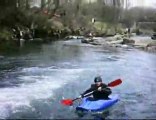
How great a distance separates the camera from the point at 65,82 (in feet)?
73.7

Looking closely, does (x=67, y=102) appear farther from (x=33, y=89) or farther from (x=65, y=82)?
(x=65, y=82)

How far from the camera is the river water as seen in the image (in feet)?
52.9

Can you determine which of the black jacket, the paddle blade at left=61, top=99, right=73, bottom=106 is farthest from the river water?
the black jacket

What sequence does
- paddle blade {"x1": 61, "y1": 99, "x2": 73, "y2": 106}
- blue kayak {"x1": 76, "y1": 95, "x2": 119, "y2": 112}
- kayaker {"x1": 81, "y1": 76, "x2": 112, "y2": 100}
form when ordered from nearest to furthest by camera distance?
blue kayak {"x1": 76, "y1": 95, "x2": 119, "y2": 112}, paddle blade {"x1": 61, "y1": 99, "x2": 73, "y2": 106}, kayaker {"x1": 81, "y1": 76, "x2": 112, "y2": 100}

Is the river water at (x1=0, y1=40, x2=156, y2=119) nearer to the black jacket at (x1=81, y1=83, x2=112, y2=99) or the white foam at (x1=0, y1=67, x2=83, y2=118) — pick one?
the white foam at (x1=0, y1=67, x2=83, y2=118)

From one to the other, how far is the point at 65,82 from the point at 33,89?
2.67m

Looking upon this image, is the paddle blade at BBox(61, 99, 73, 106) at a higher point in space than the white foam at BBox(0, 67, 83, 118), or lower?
higher

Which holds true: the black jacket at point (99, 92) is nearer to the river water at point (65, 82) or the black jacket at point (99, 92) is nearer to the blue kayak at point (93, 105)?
the blue kayak at point (93, 105)

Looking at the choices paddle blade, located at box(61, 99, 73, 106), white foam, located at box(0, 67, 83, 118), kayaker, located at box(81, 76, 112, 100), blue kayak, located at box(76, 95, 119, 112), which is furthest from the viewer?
white foam, located at box(0, 67, 83, 118)

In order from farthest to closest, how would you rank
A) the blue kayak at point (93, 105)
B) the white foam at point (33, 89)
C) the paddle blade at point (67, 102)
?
1. the white foam at point (33, 89)
2. the paddle blade at point (67, 102)
3. the blue kayak at point (93, 105)

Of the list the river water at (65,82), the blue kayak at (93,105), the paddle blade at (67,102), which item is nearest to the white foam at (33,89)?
the river water at (65,82)

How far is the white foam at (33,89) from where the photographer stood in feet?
55.9

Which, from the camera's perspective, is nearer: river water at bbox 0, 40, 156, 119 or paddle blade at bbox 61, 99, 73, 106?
paddle blade at bbox 61, 99, 73, 106

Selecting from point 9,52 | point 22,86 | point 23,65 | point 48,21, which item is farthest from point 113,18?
point 22,86
